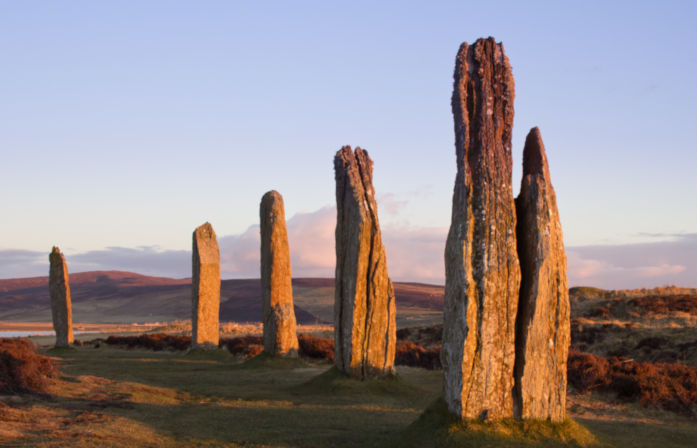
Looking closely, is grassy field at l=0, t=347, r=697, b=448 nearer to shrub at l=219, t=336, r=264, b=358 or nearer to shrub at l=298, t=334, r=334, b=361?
shrub at l=219, t=336, r=264, b=358

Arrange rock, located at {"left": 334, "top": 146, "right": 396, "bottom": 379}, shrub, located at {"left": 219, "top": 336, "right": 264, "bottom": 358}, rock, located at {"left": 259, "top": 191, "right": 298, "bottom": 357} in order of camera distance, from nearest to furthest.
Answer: rock, located at {"left": 334, "top": 146, "right": 396, "bottom": 379}
rock, located at {"left": 259, "top": 191, "right": 298, "bottom": 357}
shrub, located at {"left": 219, "top": 336, "right": 264, "bottom": 358}

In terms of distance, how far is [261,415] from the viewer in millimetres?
11977

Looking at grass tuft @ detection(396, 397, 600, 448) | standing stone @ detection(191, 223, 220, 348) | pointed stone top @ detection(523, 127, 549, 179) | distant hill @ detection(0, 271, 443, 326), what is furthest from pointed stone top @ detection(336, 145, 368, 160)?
distant hill @ detection(0, 271, 443, 326)

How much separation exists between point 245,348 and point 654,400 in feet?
52.5

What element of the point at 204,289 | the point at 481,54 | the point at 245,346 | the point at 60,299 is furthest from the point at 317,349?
the point at 481,54

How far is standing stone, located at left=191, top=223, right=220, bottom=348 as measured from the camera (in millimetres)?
23859

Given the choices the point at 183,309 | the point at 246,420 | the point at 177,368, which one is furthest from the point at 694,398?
the point at 183,309

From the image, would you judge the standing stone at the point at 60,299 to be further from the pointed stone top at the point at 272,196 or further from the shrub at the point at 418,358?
the shrub at the point at 418,358

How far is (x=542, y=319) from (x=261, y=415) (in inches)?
227

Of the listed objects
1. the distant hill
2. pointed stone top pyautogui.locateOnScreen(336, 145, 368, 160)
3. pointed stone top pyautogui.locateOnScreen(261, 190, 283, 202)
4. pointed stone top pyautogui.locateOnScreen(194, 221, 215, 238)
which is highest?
pointed stone top pyautogui.locateOnScreen(336, 145, 368, 160)

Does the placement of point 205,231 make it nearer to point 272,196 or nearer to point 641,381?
point 272,196

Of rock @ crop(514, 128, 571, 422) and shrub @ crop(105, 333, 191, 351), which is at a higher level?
rock @ crop(514, 128, 571, 422)

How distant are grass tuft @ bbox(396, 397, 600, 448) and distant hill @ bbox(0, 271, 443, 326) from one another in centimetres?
5417

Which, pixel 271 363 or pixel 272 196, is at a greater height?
pixel 272 196
